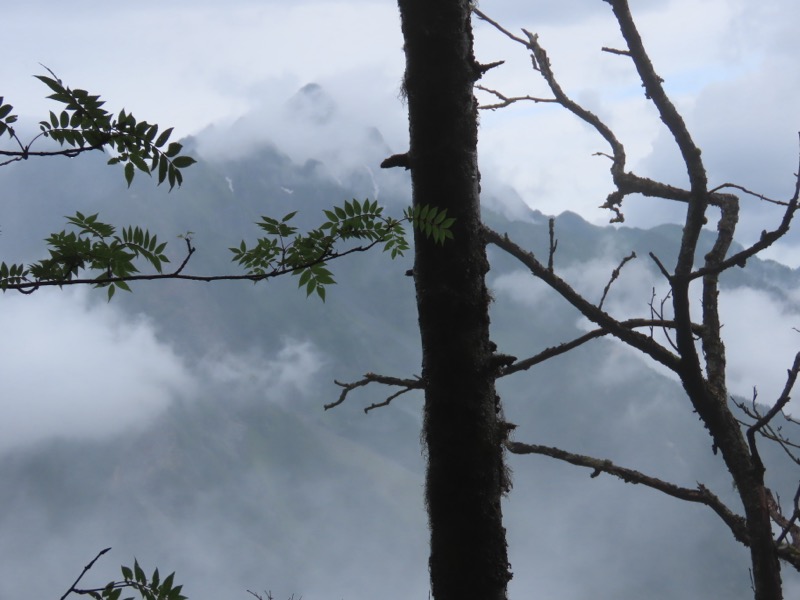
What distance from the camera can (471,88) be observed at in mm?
2877

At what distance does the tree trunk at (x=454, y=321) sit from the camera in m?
2.54

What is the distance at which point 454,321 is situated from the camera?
267 centimetres

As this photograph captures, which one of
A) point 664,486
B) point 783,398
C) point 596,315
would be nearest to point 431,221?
point 783,398

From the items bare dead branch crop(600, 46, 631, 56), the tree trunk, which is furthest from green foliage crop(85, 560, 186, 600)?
bare dead branch crop(600, 46, 631, 56)

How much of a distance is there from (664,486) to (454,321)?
4.82 m

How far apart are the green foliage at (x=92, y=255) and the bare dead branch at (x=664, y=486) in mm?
4170

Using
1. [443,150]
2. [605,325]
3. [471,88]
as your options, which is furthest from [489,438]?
[605,325]

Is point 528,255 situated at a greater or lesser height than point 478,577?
greater

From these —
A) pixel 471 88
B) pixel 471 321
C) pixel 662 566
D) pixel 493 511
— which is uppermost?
pixel 662 566

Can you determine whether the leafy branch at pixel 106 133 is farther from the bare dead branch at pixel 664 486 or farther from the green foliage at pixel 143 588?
the bare dead branch at pixel 664 486

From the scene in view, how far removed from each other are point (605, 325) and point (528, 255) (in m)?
1.04

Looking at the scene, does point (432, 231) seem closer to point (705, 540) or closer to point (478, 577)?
point (478, 577)

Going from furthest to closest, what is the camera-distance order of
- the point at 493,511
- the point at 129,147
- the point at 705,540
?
the point at 705,540
the point at 493,511
the point at 129,147

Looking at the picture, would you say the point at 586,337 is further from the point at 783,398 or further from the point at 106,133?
the point at 106,133
